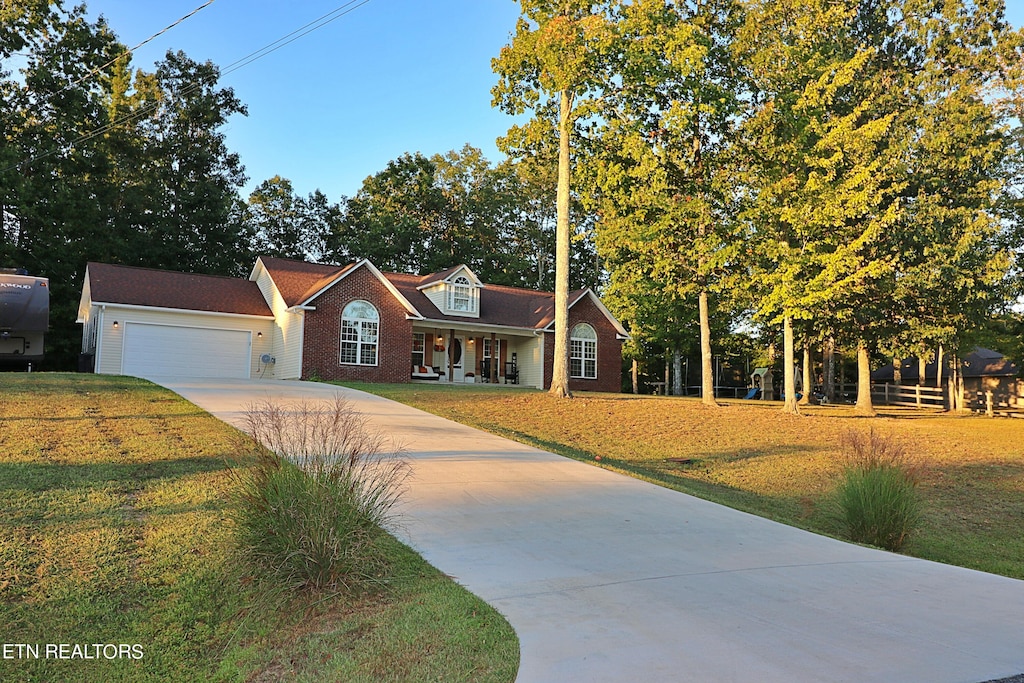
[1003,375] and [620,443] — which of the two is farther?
[1003,375]

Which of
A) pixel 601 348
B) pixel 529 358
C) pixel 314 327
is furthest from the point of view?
pixel 601 348

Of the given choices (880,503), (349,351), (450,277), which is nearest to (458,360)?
(450,277)

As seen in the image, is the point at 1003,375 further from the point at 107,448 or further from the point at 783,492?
the point at 107,448

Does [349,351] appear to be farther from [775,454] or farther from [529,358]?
[775,454]

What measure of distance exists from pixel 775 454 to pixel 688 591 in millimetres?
10675

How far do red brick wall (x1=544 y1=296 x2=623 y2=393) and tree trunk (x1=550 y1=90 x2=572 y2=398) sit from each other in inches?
405

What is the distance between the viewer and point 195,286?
28.1 meters

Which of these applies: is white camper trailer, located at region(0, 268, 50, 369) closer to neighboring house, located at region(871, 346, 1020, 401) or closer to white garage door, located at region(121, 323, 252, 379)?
white garage door, located at region(121, 323, 252, 379)

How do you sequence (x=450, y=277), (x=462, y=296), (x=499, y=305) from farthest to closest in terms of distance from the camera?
(x=499, y=305)
(x=462, y=296)
(x=450, y=277)

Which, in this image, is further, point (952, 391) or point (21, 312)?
point (952, 391)

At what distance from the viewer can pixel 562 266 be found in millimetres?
21234

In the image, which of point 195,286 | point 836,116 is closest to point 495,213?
point 195,286

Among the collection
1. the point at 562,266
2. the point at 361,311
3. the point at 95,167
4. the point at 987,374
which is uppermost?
the point at 95,167

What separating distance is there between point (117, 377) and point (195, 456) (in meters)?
11.7
